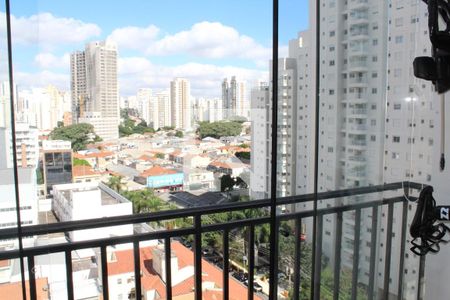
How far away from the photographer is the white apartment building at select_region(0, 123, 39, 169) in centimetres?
114

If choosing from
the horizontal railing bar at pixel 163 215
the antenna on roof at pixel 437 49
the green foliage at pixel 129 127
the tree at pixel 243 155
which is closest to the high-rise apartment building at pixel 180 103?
the green foliage at pixel 129 127

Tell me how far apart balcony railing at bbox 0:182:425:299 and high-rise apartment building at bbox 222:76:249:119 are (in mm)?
484

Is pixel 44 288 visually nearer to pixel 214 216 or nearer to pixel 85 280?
pixel 85 280

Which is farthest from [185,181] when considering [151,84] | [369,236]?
[369,236]

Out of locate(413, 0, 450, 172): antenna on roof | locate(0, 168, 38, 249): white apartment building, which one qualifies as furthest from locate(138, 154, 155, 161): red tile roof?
locate(413, 0, 450, 172): antenna on roof

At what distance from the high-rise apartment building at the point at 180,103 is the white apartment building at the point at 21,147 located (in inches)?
29.3

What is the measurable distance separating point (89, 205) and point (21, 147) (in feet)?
1.69

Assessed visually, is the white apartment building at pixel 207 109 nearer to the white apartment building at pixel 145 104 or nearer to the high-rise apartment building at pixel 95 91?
the white apartment building at pixel 145 104

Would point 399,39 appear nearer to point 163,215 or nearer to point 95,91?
point 163,215

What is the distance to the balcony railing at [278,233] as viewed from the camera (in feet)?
4.58

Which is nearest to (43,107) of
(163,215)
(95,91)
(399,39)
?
(95,91)

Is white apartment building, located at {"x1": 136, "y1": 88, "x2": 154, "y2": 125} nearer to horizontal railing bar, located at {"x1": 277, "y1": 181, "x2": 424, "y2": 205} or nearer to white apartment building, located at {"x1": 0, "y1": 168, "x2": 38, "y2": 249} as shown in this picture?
white apartment building, located at {"x1": 0, "y1": 168, "x2": 38, "y2": 249}

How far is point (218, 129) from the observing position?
1.99 meters

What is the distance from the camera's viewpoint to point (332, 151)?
4.69 feet
